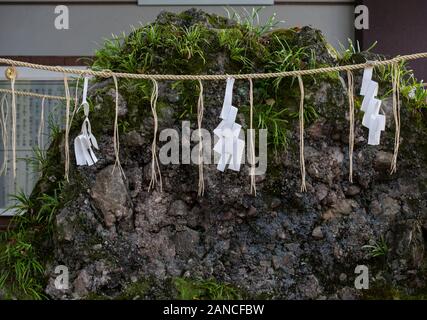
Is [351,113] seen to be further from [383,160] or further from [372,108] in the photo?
[383,160]

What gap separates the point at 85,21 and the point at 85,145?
8.64ft

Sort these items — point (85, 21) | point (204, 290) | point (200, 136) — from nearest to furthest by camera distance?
point (204, 290) < point (200, 136) < point (85, 21)

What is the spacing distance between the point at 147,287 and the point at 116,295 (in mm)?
181

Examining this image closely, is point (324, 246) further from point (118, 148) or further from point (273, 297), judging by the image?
point (118, 148)

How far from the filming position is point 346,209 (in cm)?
367

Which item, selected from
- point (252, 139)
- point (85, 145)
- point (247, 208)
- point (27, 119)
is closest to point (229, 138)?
point (252, 139)

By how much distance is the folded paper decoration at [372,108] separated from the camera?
3.49 meters

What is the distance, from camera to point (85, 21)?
5773 mm

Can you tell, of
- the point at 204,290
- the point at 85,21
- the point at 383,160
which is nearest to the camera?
the point at 204,290

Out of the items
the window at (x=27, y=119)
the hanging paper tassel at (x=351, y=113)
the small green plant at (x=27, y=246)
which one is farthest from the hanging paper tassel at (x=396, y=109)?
the window at (x=27, y=119)

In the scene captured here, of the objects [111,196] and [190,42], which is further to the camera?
[190,42]

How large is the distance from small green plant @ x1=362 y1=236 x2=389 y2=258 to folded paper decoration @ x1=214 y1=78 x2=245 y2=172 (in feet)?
3.04

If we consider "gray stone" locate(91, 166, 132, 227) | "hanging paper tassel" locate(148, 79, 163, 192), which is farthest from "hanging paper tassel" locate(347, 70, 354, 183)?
"gray stone" locate(91, 166, 132, 227)

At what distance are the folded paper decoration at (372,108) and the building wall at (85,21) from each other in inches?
95.6
